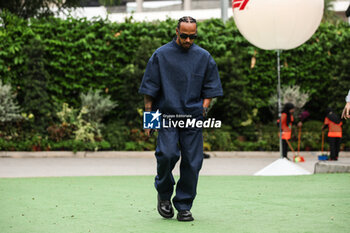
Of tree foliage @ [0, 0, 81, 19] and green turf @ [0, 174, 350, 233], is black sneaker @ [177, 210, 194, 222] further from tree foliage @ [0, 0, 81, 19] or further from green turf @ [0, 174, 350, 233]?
tree foliage @ [0, 0, 81, 19]

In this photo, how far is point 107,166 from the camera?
12484 millimetres

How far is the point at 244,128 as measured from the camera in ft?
55.4

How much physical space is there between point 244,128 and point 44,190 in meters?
9.63

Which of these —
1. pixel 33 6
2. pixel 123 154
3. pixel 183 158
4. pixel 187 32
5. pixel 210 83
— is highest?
pixel 33 6

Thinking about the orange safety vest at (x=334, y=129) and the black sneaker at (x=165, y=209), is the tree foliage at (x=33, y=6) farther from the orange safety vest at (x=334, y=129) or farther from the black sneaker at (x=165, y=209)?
the black sneaker at (x=165, y=209)

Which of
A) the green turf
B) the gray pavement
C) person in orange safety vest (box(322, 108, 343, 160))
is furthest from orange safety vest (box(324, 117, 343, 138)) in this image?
the green turf

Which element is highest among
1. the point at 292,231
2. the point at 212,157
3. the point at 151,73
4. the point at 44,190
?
the point at 151,73

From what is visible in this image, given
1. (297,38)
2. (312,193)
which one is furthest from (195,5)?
(312,193)

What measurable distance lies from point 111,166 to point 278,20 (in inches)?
188

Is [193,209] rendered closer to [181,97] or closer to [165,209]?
[165,209]

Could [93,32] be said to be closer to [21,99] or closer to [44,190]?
[21,99]

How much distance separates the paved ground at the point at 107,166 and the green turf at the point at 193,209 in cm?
168

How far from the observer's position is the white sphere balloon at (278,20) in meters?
10.1

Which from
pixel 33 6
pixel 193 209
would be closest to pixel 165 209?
pixel 193 209
